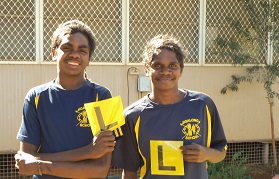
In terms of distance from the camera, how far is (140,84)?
6219 mm

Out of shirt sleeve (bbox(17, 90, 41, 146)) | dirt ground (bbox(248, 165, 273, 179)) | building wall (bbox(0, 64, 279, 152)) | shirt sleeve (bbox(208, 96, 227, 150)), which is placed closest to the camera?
shirt sleeve (bbox(17, 90, 41, 146))

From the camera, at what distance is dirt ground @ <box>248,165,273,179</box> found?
649cm

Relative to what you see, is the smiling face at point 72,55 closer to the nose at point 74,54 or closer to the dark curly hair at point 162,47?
the nose at point 74,54

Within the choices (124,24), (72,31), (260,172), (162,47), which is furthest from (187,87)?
(72,31)

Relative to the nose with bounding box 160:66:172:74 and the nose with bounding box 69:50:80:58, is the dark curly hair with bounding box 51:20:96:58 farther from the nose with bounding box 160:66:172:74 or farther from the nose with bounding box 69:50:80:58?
the nose with bounding box 160:66:172:74

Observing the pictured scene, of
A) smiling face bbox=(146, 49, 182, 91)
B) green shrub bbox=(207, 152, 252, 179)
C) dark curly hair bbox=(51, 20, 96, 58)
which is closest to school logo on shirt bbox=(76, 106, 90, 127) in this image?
dark curly hair bbox=(51, 20, 96, 58)

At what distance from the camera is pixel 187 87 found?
21.7 ft

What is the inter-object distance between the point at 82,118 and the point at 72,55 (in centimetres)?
36

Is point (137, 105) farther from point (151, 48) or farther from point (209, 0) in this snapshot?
point (209, 0)

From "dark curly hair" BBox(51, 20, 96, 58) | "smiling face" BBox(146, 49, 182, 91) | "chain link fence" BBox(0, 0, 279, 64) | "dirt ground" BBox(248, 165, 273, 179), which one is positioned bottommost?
"dirt ground" BBox(248, 165, 273, 179)

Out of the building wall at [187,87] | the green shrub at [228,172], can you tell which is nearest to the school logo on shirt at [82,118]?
the building wall at [187,87]

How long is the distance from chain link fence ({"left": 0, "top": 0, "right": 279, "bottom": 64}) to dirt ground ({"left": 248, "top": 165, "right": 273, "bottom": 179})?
1.71 metres

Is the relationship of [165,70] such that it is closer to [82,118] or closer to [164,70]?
[164,70]

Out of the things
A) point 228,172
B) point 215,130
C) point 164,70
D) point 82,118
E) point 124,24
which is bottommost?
point 228,172
